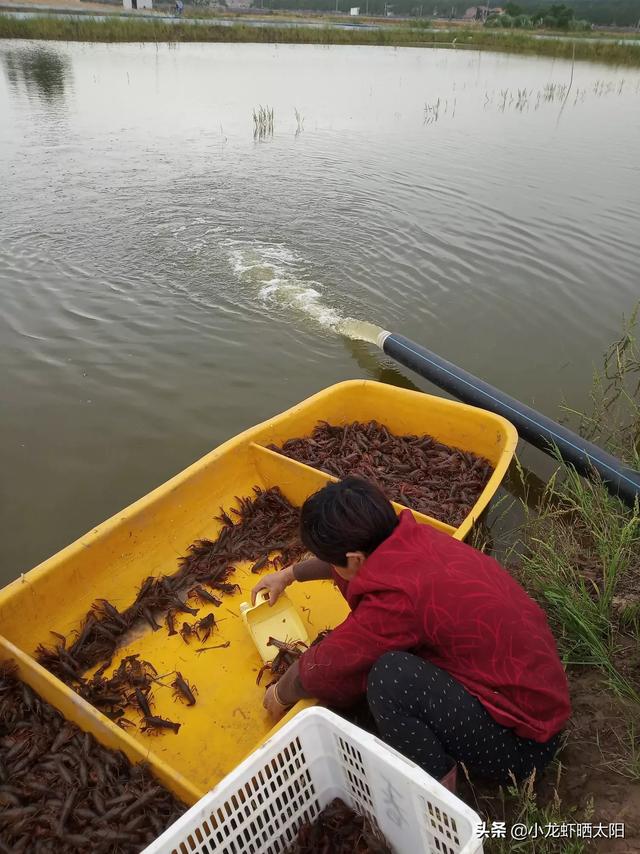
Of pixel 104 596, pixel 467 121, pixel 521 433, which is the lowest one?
pixel 104 596

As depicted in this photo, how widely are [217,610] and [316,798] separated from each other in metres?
1.79

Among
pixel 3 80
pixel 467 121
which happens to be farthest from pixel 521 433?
pixel 3 80

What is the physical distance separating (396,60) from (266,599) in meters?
35.5

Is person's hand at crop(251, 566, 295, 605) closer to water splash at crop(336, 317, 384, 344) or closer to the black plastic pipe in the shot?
the black plastic pipe

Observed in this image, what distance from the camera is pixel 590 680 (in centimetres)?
301

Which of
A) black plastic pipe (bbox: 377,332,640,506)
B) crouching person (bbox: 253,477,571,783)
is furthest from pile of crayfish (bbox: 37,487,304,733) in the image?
black plastic pipe (bbox: 377,332,640,506)

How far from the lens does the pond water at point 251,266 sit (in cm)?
583

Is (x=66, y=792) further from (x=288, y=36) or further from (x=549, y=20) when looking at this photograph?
(x=549, y=20)

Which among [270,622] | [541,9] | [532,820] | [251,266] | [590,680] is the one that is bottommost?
[270,622]

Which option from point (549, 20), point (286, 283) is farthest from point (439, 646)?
point (549, 20)

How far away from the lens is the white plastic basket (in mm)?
1866

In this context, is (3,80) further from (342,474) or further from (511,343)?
(342,474)

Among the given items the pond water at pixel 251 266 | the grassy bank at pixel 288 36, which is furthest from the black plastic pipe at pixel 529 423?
the grassy bank at pixel 288 36

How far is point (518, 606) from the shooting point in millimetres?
2287
